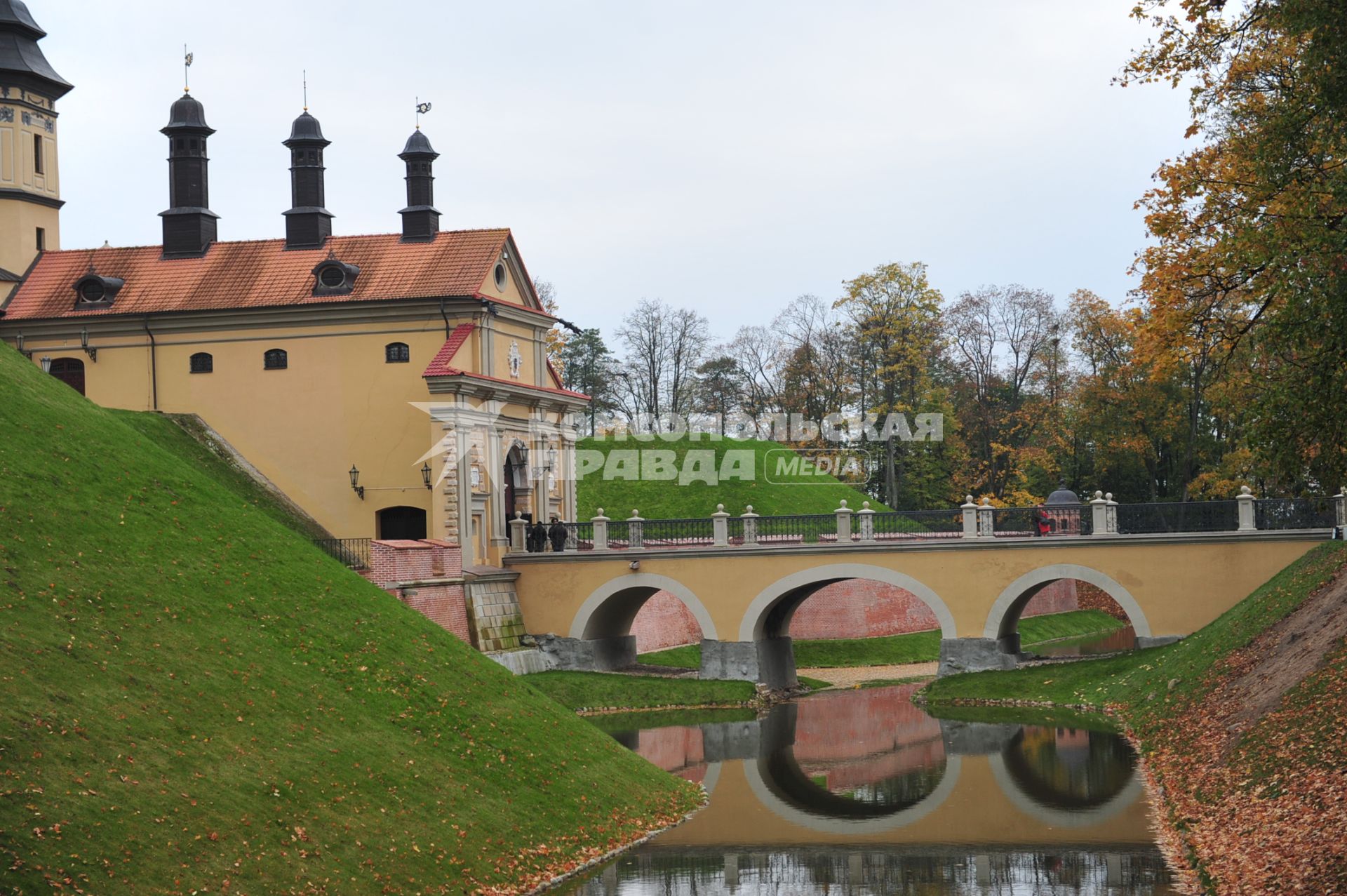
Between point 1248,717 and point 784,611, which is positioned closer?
point 1248,717

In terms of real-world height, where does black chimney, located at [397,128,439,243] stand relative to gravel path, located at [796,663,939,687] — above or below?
above

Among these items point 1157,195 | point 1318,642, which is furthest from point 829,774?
point 1157,195

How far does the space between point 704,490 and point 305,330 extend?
20.5m

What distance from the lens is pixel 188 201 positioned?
134 ft

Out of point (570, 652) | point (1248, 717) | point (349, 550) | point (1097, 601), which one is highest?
point (349, 550)

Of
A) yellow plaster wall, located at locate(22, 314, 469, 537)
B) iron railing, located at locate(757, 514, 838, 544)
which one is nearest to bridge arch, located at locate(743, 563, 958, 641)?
iron railing, located at locate(757, 514, 838, 544)

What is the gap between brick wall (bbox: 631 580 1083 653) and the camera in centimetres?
4782

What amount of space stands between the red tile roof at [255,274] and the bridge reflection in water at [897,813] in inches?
531

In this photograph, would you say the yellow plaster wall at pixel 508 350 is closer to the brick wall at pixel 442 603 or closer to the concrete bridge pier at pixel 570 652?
the brick wall at pixel 442 603

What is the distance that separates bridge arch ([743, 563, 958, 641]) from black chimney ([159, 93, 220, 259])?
17855 mm

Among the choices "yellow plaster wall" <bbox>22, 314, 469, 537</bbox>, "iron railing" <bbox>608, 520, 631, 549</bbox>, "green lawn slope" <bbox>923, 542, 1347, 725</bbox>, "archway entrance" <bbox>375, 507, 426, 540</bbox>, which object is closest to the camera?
"green lawn slope" <bbox>923, 542, 1347, 725</bbox>

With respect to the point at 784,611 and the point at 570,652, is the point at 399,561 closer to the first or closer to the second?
the point at 570,652

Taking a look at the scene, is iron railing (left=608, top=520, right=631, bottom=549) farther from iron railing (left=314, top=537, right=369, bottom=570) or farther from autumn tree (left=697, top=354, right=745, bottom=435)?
autumn tree (left=697, top=354, right=745, bottom=435)

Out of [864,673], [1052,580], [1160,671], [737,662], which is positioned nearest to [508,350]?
[737,662]
